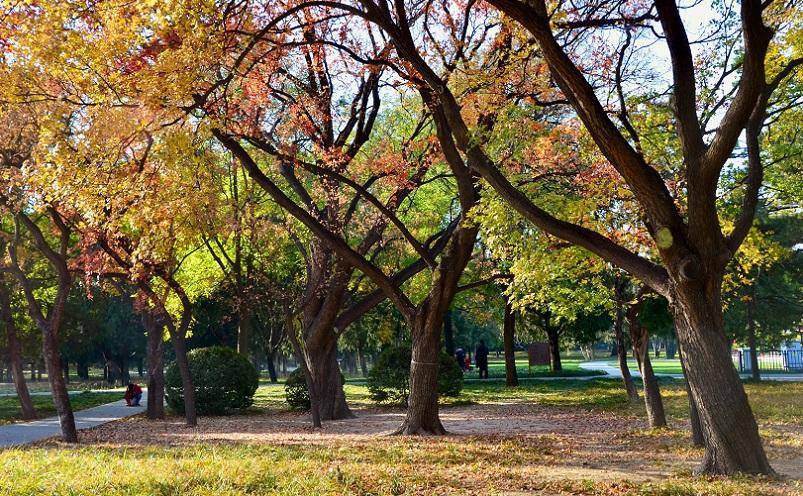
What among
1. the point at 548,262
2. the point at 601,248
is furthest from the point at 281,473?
the point at 548,262

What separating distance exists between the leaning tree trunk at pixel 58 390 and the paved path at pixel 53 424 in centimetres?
108

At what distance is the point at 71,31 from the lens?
7758 mm

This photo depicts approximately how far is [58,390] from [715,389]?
11053 mm

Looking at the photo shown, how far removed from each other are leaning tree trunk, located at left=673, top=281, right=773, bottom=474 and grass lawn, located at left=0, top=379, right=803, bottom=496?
1.25 feet

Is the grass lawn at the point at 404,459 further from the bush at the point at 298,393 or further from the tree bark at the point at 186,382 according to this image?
the bush at the point at 298,393

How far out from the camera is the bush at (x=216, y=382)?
20062 millimetres

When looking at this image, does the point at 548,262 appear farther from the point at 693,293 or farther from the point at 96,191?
the point at 96,191

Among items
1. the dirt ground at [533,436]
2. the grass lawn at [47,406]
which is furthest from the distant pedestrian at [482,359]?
the grass lawn at [47,406]

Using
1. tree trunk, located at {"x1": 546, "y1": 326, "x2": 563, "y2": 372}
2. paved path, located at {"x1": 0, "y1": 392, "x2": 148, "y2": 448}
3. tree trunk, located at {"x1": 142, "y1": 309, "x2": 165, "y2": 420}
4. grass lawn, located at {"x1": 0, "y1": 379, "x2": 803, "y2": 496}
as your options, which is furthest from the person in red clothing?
tree trunk, located at {"x1": 546, "y1": 326, "x2": 563, "y2": 372}

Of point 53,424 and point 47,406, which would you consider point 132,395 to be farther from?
point 53,424

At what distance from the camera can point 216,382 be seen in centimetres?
2006

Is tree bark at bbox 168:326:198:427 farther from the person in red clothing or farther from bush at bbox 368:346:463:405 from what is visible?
the person in red clothing

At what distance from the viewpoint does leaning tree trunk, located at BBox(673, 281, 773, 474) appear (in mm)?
7590

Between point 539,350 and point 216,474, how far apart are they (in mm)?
Answer: 35301
